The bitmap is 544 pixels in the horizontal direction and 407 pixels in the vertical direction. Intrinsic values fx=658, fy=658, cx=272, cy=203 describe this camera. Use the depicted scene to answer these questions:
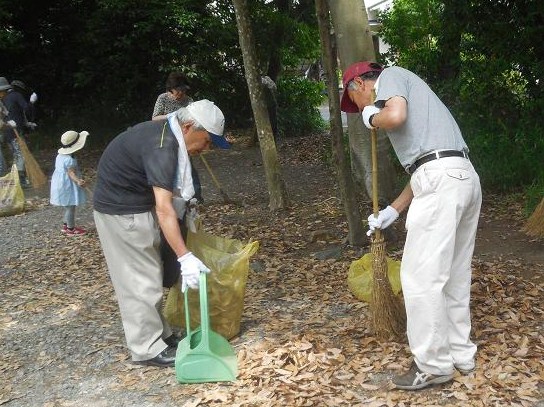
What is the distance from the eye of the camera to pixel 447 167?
3.10m

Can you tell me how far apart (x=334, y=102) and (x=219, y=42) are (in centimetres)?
863

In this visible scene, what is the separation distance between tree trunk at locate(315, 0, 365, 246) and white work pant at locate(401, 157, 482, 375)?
Answer: 89.7 inches

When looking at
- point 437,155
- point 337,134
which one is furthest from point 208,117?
point 337,134

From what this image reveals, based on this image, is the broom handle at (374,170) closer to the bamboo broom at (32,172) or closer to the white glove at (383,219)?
the white glove at (383,219)

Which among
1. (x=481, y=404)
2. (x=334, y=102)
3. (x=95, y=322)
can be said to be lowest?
(x=481, y=404)

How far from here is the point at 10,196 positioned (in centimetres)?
881

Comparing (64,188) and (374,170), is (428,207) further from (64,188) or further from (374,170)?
(64,188)

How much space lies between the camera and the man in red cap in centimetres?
310

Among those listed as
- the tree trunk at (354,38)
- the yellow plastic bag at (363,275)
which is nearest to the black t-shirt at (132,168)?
the yellow plastic bag at (363,275)

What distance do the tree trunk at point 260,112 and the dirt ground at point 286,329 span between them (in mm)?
263

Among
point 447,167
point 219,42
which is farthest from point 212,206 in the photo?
point 219,42

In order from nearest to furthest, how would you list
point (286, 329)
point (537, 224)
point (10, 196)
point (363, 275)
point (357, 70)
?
1. point (357, 70)
2. point (286, 329)
3. point (363, 275)
4. point (537, 224)
5. point (10, 196)

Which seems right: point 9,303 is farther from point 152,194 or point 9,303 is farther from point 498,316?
point 498,316

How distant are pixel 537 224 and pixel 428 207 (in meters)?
2.88
